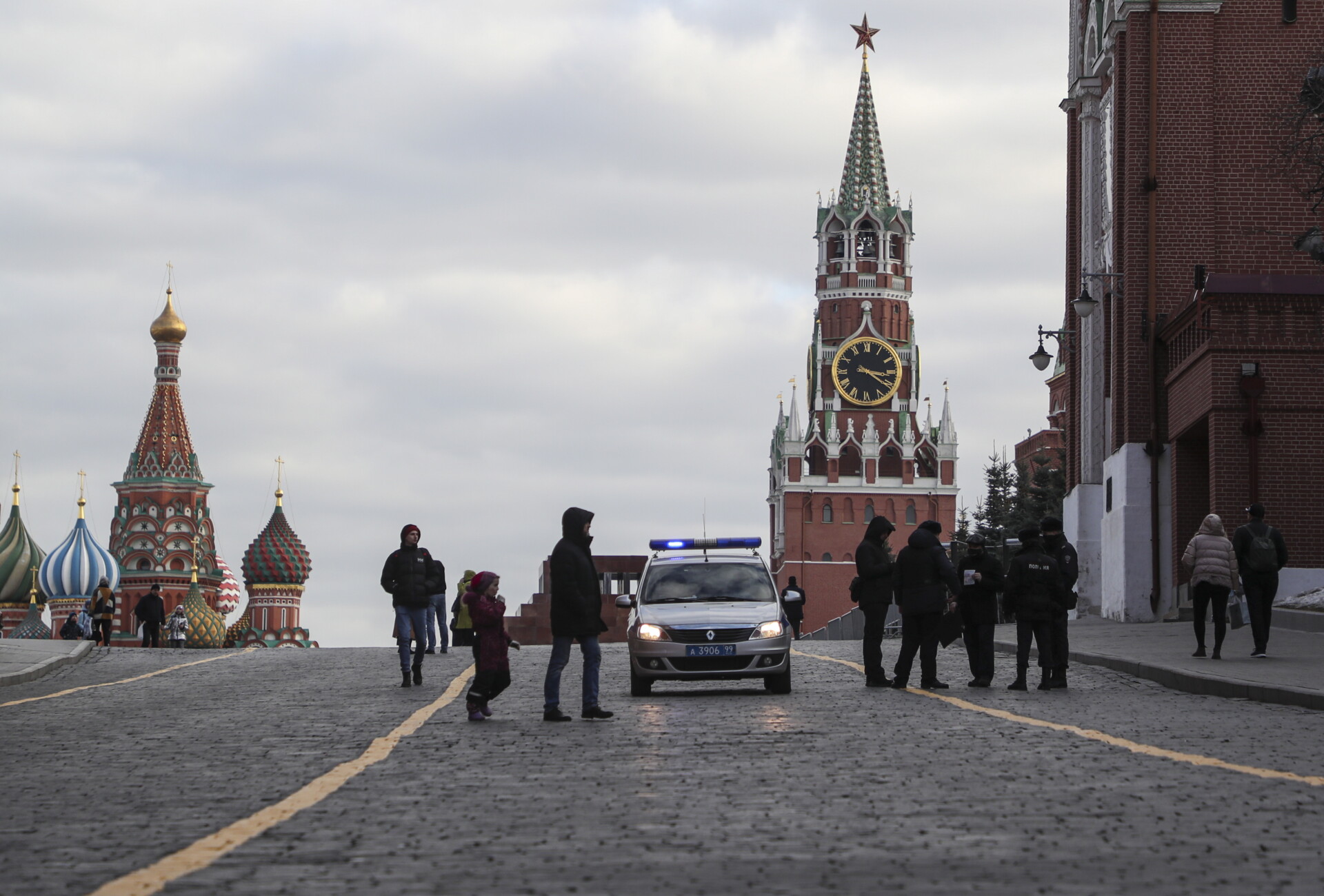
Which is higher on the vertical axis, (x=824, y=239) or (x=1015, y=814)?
(x=824, y=239)

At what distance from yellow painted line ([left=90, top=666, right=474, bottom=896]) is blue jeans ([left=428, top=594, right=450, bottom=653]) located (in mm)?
14787

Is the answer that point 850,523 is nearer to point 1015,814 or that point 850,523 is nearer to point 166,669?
point 166,669

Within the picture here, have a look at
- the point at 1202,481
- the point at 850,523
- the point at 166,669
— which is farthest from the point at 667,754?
the point at 850,523

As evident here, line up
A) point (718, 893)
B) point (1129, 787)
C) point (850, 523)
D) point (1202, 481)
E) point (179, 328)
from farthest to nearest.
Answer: point (179, 328)
point (850, 523)
point (1202, 481)
point (1129, 787)
point (718, 893)

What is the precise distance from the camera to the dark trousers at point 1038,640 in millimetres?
19625

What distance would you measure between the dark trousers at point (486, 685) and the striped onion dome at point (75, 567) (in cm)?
13167

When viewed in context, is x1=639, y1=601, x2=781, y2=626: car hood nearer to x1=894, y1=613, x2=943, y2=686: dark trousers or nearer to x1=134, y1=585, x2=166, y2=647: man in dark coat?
x1=894, y1=613, x2=943, y2=686: dark trousers

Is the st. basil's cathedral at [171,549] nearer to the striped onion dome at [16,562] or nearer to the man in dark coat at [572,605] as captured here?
the striped onion dome at [16,562]

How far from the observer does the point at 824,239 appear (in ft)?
524

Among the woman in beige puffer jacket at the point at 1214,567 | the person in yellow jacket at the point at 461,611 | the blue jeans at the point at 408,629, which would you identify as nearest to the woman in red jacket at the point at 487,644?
the blue jeans at the point at 408,629

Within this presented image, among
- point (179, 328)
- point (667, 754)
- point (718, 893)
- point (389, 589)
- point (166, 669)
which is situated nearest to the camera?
point (718, 893)

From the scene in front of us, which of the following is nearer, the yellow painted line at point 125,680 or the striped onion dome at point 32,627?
the yellow painted line at point 125,680

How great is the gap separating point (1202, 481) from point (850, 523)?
112803mm

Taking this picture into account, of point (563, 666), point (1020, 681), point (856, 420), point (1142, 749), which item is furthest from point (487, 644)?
point (856, 420)
